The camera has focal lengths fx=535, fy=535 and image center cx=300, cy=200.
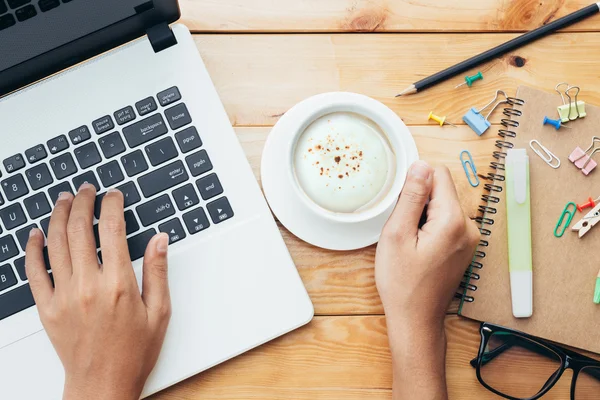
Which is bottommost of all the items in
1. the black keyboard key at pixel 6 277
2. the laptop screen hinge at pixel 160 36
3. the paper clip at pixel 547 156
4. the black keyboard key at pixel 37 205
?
the paper clip at pixel 547 156

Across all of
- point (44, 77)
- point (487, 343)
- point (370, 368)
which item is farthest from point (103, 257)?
point (487, 343)

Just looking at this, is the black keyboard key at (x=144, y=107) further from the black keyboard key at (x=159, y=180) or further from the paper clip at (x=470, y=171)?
the paper clip at (x=470, y=171)

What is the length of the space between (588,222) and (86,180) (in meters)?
0.64

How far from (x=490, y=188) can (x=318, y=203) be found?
25 centimetres

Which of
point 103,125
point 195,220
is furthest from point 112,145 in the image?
point 195,220

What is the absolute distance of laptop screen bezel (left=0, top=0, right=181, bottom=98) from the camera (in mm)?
616

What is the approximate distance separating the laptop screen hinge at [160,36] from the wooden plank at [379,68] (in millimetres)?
80

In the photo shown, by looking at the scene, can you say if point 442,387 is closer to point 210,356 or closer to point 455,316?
point 455,316

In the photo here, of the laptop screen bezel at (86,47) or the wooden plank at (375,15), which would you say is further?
the wooden plank at (375,15)

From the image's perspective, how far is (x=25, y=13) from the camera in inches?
22.1

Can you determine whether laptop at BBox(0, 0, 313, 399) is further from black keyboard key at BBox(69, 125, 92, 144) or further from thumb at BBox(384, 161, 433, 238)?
thumb at BBox(384, 161, 433, 238)

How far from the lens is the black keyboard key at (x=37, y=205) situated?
0.62m

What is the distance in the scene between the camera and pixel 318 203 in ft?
2.10

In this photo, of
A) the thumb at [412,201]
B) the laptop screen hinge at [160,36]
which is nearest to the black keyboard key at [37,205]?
the laptop screen hinge at [160,36]
